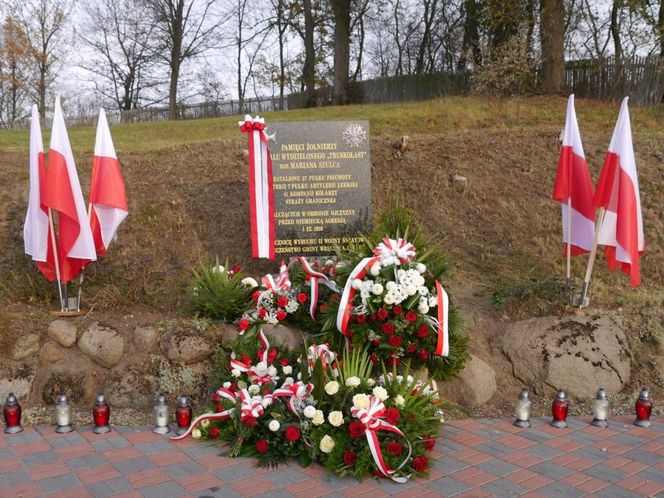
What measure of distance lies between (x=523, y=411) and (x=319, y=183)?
3.40 meters

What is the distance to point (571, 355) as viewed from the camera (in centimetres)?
505

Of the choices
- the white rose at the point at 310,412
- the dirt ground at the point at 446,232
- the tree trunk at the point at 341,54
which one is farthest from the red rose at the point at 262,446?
the tree trunk at the point at 341,54

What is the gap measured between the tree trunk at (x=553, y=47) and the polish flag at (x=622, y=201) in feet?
31.6

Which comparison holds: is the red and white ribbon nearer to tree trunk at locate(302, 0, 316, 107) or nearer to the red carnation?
the red carnation

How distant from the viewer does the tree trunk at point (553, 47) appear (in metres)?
13.8

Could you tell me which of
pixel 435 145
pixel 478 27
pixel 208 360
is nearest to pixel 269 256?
pixel 208 360

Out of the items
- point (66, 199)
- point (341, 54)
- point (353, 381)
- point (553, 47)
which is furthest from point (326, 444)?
point (341, 54)

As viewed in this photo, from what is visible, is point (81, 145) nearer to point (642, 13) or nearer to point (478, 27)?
point (642, 13)

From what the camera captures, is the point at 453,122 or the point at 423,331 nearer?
the point at 423,331

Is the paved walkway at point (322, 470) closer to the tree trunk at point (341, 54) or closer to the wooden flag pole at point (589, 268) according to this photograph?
the wooden flag pole at point (589, 268)

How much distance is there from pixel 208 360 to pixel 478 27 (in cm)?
1849

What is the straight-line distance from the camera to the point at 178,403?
4184mm

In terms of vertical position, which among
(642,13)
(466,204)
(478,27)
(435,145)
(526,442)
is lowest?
(526,442)

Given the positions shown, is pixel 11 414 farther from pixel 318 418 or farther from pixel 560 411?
pixel 560 411
